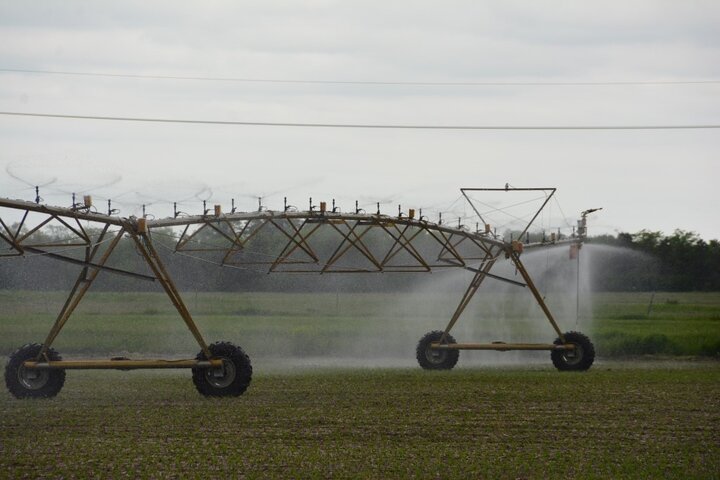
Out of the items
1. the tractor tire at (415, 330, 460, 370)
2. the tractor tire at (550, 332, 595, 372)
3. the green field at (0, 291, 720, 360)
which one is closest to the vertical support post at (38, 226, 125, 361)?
the tractor tire at (415, 330, 460, 370)

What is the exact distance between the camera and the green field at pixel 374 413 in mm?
16953

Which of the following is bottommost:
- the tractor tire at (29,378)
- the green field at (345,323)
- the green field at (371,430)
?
the green field at (371,430)

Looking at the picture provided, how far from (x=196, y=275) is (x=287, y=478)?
41376 millimetres

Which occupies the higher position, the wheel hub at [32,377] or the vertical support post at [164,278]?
the vertical support post at [164,278]

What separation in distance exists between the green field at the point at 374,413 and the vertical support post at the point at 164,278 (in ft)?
4.54

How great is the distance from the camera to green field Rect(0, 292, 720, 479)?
17.0 m

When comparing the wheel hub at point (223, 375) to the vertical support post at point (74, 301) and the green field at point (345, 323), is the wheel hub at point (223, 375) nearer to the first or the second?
the vertical support post at point (74, 301)

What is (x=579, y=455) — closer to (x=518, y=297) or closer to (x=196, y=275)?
(x=518, y=297)

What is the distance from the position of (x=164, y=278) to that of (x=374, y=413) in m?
5.95

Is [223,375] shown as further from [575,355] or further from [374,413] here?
[575,355]

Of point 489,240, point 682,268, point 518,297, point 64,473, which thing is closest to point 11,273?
point 518,297

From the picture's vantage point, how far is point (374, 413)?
2222 cm

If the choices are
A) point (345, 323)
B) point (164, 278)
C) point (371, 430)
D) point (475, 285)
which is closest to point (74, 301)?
point (164, 278)

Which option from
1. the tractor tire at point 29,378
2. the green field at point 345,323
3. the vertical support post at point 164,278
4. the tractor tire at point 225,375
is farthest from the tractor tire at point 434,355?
the tractor tire at point 29,378
